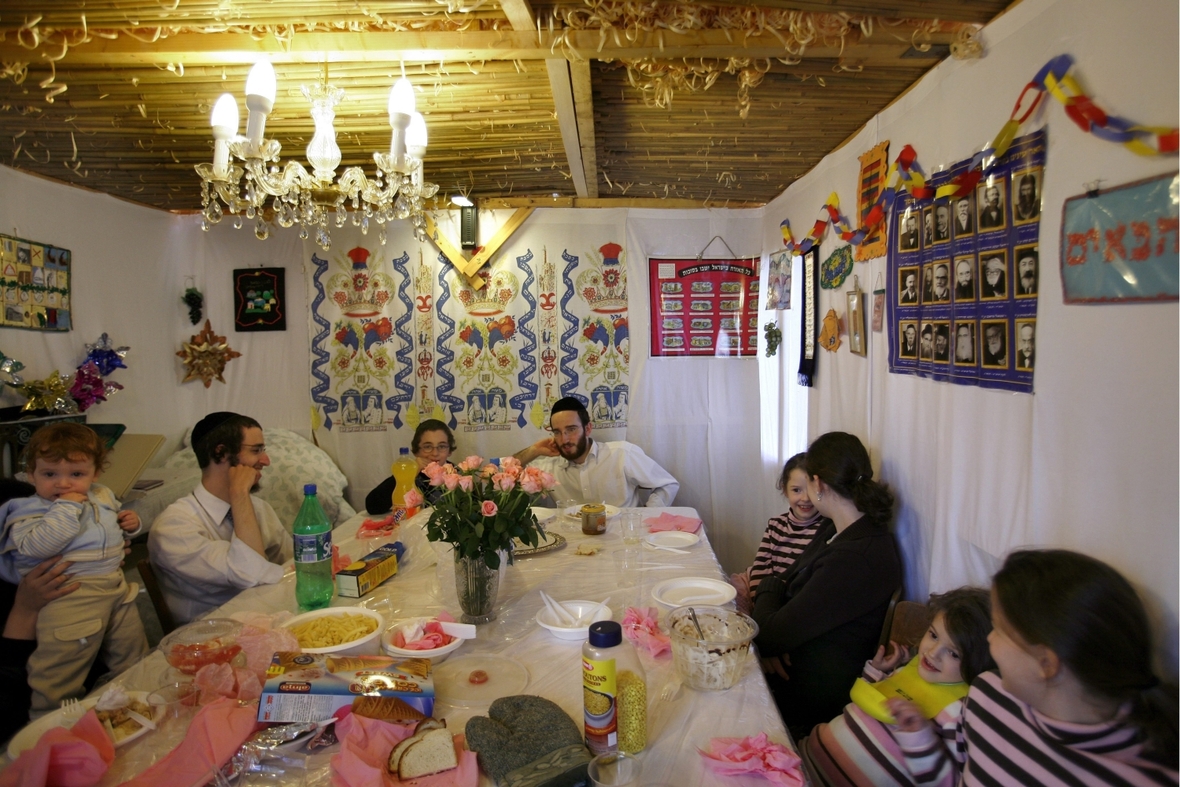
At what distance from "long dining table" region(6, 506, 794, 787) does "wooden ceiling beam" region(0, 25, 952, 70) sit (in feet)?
4.82

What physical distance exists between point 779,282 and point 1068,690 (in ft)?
9.59

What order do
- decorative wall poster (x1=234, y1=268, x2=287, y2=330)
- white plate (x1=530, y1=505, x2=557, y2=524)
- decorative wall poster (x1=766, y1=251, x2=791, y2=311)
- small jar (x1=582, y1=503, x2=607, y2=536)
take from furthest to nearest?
Answer: 1. decorative wall poster (x1=234, y1=268, x2=287, y2=330)
2. decorative wall poster (x1=766, y1=251, x2=791, y2=311)
3. white plate (x1=530, y1=505, x2=557, y2=524)
4. small jar (x1=582, y1=503, x2=607, y2=536)

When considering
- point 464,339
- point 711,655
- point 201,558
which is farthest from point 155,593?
point 464,339

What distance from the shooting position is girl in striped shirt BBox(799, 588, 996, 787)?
1.39m

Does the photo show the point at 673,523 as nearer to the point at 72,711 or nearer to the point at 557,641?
A: the point at 557,641

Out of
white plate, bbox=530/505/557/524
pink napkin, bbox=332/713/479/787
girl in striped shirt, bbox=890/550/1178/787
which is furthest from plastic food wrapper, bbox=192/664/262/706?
white plate, bbox=530/505/557/524

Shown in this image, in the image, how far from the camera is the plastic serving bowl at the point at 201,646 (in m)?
1.51

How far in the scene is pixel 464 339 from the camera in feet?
14.1

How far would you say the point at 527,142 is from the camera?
305 cm

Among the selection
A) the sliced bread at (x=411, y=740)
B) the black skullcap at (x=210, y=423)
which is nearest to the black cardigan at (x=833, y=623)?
the sliced bread at (x=411, y=740)

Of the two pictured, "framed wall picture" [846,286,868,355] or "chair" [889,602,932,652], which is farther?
"framed wall picture" [846,286,868,355]

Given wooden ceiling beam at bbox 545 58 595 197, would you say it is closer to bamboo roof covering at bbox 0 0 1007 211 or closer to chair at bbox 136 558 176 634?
bamboo roof covering at bbox 0 0 1007 211

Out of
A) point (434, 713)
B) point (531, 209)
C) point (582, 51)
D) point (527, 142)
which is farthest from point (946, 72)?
point (531, 209)

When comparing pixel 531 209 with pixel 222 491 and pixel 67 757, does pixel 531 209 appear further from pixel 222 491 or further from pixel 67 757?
pixel 67 757
